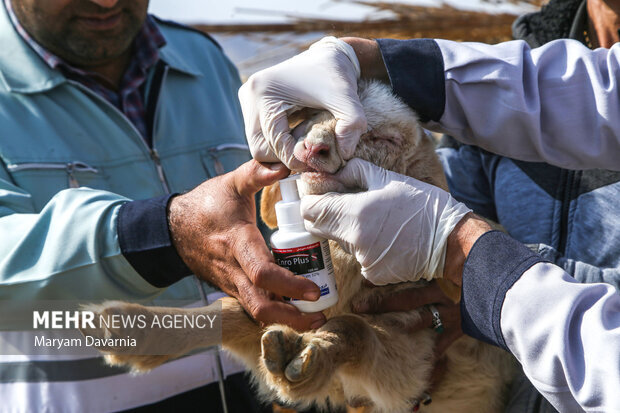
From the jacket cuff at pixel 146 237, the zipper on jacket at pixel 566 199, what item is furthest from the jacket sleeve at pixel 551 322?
the jacket cuff at pixel 146 237

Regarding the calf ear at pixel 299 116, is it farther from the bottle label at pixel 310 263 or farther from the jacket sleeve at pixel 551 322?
the jacket sleeve at pixel 551 322

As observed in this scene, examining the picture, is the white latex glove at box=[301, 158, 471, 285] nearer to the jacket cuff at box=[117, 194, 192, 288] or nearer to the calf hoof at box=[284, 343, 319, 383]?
the calf hoof at box=[284, 343, 319, 383]

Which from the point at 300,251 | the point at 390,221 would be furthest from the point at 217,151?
the point at 390,221

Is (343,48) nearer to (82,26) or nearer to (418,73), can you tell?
(418,73)

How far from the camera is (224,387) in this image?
2840 millimetres

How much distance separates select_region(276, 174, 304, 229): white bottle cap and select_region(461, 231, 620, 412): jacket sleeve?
0.65m

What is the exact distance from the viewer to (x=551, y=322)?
147 centimetres

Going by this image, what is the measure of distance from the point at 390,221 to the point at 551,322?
65 centimetres

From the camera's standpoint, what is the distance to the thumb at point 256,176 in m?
→ 2.09

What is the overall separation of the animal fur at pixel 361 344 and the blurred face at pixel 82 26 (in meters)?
1.31

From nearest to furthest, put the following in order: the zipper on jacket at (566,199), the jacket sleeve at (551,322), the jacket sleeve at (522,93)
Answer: the jacket sleeve at (551,322) → the jacket sleeve at (522,93) → the zipper on jacket at (566,199)

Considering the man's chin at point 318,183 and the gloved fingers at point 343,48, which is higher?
the gloved fingers at point 343,48

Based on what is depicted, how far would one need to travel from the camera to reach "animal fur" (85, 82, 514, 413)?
2004 millimetres

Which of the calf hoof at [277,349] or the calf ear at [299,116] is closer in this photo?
the calf hoof at [277,349]
